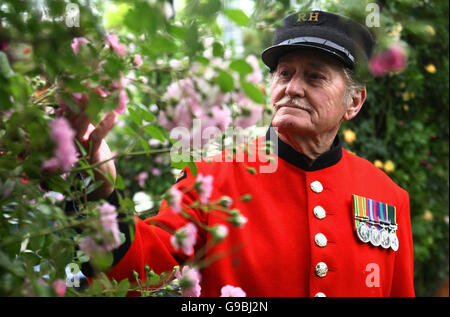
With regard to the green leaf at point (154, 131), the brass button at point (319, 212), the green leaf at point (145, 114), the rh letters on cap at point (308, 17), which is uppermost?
the rh letters on cap at point (308, 17)

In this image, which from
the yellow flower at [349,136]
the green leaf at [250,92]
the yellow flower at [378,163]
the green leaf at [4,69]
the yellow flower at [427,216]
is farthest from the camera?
the yellow flower at [427,216]

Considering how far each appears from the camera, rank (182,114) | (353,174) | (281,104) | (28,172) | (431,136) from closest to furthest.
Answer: (28,172)
(182,114)
(281,104)
(353,174)
(431,136)

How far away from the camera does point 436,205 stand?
3.66 meters

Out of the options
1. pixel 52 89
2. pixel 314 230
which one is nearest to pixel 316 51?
pixel 314 230

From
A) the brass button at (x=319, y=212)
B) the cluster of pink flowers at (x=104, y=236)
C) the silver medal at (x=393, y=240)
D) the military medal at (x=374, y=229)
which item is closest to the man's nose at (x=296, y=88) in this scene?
the brass button at (x=319, y=212)

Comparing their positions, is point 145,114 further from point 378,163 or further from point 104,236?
point 378,163

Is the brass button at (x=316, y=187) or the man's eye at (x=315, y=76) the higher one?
the man's eye at (x=315, y=76)

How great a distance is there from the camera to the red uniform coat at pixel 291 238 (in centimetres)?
147

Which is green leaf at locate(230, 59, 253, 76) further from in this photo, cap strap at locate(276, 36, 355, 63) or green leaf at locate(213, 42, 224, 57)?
cap strap at locate(276, 36, 355, 63)

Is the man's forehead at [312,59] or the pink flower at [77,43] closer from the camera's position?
the pink flower at [77,43]

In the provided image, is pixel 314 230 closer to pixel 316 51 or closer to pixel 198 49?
pixel 316 51

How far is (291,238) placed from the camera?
1558mm

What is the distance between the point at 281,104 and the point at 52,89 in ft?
2.91

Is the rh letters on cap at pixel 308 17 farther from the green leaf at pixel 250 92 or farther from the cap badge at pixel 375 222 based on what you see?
the green leaf at pixel 250 92
